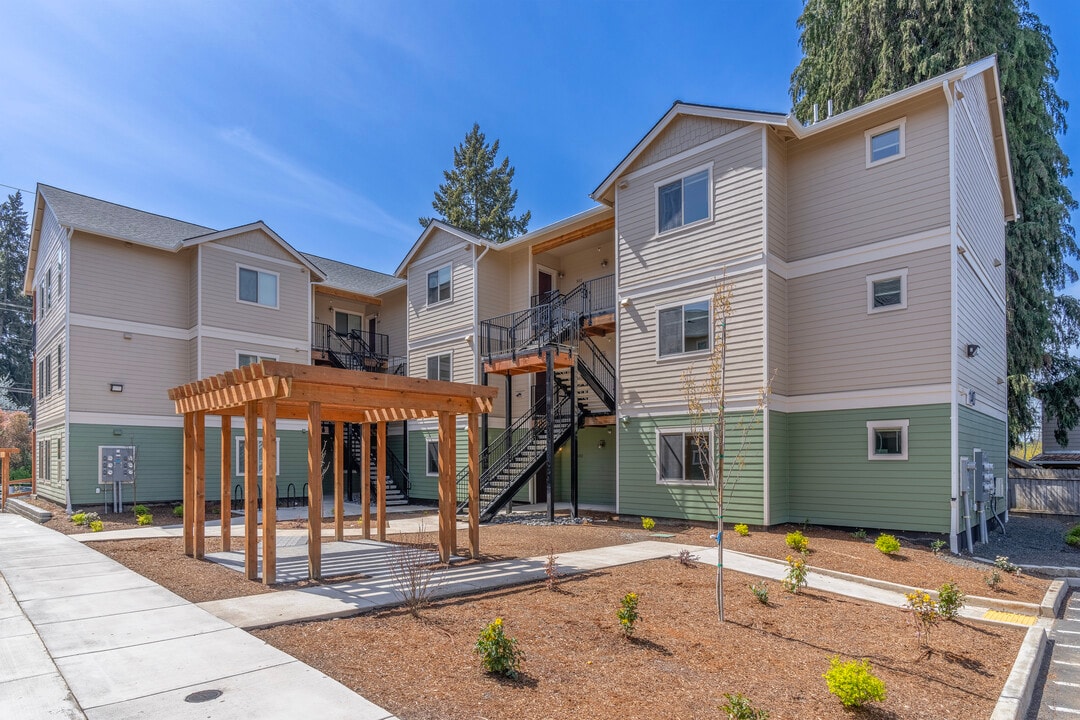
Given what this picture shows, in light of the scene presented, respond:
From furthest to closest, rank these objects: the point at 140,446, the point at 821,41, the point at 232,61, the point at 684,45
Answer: the point at 821,41
the point at 140,446
the point at 684,45
the point at 232,61

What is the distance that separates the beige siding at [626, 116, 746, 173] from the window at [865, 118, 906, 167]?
2527 mm

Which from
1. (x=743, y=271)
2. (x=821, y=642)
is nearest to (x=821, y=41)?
(x=743, y=271)

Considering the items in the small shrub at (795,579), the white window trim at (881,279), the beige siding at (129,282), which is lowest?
the small shrub at (795,579)

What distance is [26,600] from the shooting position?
667 centimetres

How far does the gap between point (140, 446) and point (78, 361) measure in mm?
2746

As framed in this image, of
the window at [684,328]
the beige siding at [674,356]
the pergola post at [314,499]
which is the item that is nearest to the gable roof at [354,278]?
the beige siding at [674,356]

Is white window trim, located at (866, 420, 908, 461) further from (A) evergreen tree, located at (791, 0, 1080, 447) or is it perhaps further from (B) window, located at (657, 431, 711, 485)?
(A) evergreen tree, located at (791, 0, 1080, 447)

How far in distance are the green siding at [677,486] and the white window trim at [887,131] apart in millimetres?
5614

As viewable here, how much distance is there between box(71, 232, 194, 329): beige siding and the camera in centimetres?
1659

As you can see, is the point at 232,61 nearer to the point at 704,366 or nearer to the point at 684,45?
the point at 684,45

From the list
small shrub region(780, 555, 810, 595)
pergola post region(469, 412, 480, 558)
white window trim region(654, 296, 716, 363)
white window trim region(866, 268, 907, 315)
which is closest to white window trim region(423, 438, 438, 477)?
white window trim region(654, 296, 716, 363)

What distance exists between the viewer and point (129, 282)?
1744cm

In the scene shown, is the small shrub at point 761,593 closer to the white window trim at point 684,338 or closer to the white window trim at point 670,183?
the white window trim at point 684,338

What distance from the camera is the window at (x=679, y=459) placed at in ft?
43.7
